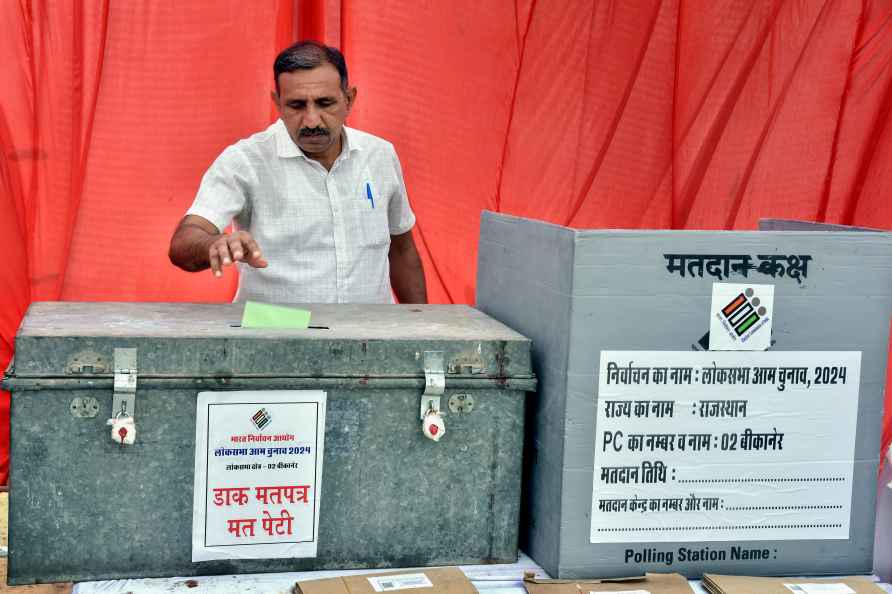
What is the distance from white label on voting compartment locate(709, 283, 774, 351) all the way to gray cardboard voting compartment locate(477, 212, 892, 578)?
14 millimetres

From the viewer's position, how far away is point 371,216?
2592 millimetres

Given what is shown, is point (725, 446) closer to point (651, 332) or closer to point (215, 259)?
point (651, 332)

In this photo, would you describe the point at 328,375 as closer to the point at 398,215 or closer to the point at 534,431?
the point at 534,431

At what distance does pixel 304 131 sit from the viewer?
2453 mm

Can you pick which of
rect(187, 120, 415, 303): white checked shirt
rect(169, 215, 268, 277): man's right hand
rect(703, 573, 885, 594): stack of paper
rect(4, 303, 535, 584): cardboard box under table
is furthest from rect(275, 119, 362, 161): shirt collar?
rect(703, 573, 885, 594): stack of paper

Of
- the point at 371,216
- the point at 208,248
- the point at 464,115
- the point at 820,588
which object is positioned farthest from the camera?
the point at 464,115

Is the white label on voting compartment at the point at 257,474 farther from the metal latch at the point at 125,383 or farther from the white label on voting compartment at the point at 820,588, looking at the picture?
the white label on voting compartment at the point at 820,588

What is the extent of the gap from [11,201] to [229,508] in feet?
7.08

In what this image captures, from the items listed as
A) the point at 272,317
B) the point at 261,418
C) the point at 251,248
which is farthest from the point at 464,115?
the point at 261,418

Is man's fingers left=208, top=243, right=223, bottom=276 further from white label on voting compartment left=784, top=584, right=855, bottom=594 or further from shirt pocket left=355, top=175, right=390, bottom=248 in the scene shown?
shirt pocket left=355, top=175, right=390, bottom=248

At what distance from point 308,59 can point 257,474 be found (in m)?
1.37

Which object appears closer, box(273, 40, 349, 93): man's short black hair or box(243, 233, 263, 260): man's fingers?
box(243, 233, 263, 260): man's fingers

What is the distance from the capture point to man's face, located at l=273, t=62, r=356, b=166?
2.44m

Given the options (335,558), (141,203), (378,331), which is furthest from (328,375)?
(141,203)
